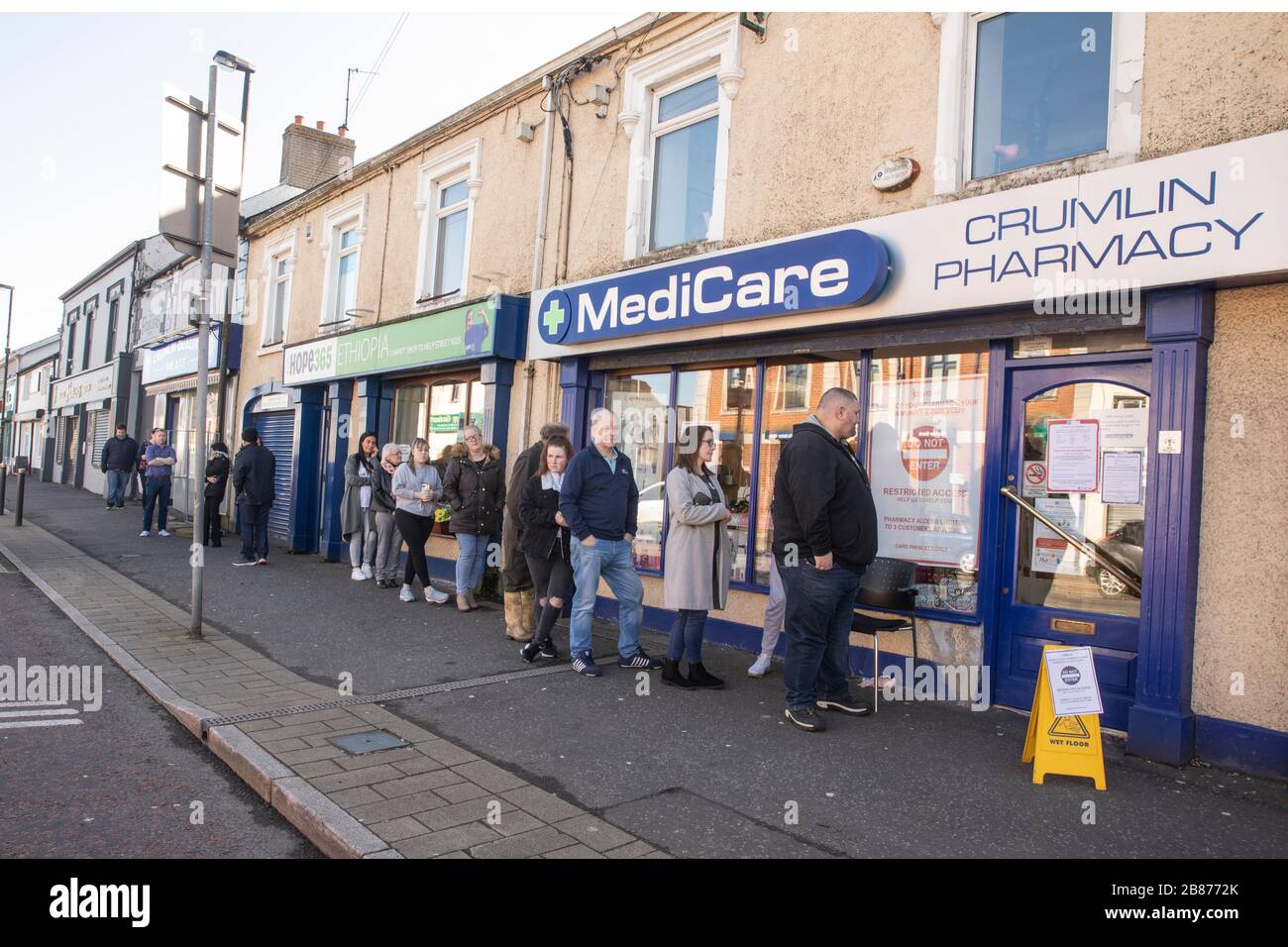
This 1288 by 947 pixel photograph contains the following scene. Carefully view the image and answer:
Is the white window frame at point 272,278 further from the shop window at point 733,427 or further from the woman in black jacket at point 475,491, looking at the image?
the shop window at point 733,427

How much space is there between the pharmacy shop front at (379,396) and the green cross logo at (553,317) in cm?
83

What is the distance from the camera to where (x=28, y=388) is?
41.7 m

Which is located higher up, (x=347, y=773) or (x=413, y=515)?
(x=413, y=515)

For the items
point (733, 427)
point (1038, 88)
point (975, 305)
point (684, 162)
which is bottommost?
point (733, 427)

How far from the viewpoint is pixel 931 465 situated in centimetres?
638

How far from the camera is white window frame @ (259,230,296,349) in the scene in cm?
1549

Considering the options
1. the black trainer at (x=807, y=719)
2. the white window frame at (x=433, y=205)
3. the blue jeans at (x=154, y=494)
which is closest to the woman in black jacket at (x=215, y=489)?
the blue jeans at (x=154, y=494)

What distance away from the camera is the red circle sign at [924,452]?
6.33m

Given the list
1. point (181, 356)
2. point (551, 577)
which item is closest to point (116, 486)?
point (181, 356)

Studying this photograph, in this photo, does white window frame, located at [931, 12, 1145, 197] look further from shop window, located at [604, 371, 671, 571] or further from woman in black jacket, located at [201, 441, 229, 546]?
Answer: woman in black jacket, located at [201, 441, 229, 546]

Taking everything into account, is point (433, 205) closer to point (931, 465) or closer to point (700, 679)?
point (931, 465)

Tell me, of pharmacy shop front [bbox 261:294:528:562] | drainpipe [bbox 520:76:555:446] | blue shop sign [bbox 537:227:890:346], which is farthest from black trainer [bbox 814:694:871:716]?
pharmacy shop front [bbox 261:294:528:562]

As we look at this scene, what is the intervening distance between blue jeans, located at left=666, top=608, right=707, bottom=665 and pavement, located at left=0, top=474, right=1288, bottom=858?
0.85 feet

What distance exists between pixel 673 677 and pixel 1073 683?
8.64 ft
